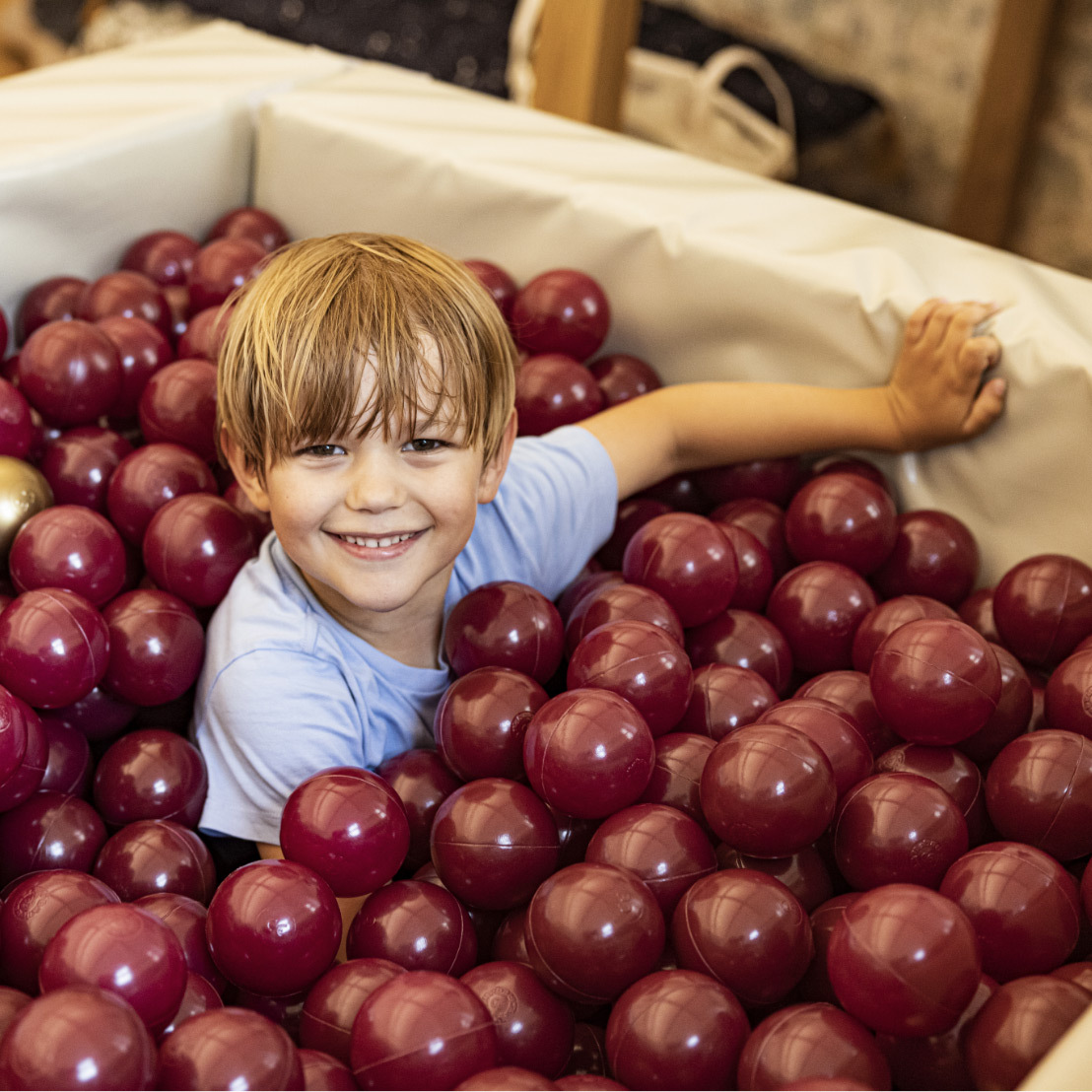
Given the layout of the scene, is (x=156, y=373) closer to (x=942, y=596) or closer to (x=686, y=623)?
(x=686, y=623)

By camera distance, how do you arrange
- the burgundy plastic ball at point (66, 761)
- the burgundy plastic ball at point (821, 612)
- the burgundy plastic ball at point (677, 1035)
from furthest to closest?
the burgundy plastic ball at point (821, 612) → the burgundy plastic ball at point (66, 761) → the burgundy plastic ball at point (677, 1035)

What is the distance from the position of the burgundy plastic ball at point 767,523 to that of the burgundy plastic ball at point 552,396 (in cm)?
19

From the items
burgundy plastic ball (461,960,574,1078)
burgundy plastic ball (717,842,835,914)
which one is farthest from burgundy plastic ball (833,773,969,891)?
burgundy plastic ball (461,960,574,1078)

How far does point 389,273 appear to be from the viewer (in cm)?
102

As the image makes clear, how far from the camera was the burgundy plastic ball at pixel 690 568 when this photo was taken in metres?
1.13

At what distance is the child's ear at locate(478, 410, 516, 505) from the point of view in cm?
110

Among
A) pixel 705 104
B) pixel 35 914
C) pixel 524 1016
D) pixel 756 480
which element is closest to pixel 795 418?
pixel 756 480

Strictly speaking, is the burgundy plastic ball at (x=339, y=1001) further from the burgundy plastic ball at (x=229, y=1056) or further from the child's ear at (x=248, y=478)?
the child's ear at (x=248, y=478)

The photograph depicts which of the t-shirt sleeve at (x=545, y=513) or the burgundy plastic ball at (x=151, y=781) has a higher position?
the t-shirt sleeve at (x=545, y=513)

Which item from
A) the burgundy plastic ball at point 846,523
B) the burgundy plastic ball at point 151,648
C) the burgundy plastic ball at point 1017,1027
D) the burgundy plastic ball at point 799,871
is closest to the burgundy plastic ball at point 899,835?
the burgundy plastic ball at point 799,871

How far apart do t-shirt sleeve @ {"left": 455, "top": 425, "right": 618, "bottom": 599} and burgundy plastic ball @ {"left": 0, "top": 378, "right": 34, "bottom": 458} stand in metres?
0.45

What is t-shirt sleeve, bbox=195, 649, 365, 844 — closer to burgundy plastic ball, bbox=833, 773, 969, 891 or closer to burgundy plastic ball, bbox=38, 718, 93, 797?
burgundy plastic ball, bbox=38, 718, 93, 797

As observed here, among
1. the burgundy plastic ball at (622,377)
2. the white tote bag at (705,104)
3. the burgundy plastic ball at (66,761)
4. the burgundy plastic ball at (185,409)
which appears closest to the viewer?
the burgundy plastic ball at (66,761)

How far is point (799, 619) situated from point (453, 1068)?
1.96 ft
